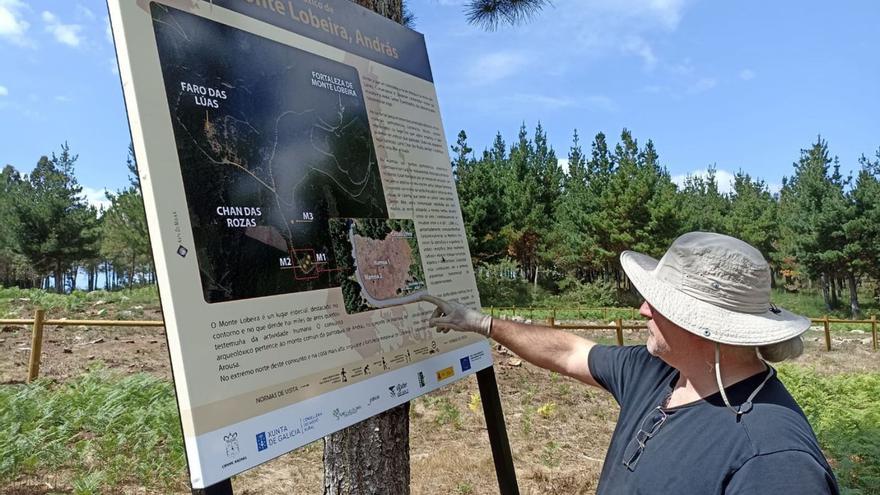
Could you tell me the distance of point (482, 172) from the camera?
34.6 m

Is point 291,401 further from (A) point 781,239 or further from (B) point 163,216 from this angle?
(A) point 781,239

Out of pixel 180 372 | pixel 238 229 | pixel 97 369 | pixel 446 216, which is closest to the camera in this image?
pixel 180 372

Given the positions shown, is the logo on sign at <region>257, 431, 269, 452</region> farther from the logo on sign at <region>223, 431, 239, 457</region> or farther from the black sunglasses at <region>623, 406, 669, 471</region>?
the black sunglasses at <region>623, 406, 669, 471</region>

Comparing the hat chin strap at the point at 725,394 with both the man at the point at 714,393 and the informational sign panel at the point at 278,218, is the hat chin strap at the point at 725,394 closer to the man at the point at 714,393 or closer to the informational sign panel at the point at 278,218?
the man at the point at 714,393

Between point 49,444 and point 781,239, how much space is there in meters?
47.5

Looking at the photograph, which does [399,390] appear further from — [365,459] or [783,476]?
[783,476]

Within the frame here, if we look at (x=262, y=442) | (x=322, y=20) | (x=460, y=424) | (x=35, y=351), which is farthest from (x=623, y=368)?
(x=35, y=351)

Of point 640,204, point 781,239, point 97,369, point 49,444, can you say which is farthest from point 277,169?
point 781,239

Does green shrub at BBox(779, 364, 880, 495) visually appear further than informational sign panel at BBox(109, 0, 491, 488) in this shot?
Yes

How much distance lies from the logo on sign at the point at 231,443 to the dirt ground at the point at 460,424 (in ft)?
10.3

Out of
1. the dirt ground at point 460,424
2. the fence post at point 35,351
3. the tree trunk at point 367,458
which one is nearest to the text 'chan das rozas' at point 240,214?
the tree trunk at point 367,458

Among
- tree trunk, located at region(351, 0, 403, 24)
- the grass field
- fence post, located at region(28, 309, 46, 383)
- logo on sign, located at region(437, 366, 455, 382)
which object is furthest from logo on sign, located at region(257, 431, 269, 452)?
fence post, located at region(28, 309, 46, 383)

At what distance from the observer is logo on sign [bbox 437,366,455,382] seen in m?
2.22

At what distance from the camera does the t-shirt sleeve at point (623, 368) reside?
78.5 inches
